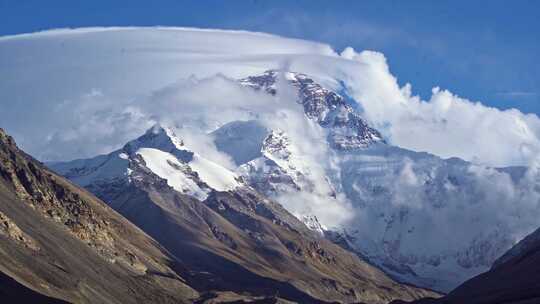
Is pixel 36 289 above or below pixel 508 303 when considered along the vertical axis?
below

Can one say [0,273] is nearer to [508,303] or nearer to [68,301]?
[68,301]

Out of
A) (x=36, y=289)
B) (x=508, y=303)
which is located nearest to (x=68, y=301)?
(x=36, y=289)

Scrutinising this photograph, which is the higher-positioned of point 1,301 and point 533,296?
point 533,296

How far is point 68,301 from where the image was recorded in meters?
199

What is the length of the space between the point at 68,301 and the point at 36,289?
6.37 metres

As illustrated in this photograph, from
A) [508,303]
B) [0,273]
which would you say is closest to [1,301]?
[0,273]

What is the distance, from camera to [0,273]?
19288cm

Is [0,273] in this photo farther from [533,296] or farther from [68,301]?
[533,296]

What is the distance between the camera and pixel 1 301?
184 m

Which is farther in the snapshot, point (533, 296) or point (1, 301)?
point (533, 296)

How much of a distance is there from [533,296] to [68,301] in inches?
3406

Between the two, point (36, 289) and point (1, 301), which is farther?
point (36, 289)

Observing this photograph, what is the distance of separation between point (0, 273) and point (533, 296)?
3854 inches

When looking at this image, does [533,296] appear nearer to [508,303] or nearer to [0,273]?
[508,303]
